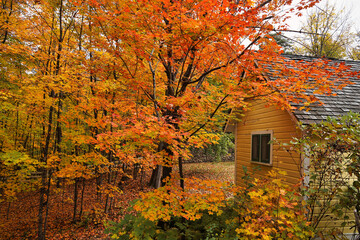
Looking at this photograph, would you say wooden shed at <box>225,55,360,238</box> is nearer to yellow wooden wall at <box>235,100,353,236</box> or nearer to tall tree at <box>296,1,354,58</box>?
yellow wooden wall at <box>235,100,353,236</box>

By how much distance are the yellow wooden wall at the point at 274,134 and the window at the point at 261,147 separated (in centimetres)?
19

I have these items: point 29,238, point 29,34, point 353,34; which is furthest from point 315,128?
point 353,34

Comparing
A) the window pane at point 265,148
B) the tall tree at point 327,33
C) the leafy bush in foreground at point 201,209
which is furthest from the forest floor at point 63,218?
the tall tree at point 327,33

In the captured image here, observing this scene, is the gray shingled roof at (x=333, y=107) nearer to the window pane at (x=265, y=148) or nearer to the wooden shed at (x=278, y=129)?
the wooden shed at (x=278, y=129)

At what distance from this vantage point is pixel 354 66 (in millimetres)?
8852

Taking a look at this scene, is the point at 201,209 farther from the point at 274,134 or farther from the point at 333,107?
the point at 333,107

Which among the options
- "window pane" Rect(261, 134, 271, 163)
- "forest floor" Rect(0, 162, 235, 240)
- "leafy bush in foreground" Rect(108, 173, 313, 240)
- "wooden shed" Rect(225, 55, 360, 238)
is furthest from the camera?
"forest floor" Rect(0, 162, 235, 240)

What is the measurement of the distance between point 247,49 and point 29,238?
1051 centimetres

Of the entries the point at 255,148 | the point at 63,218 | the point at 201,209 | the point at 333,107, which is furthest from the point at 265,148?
the point at 63,218

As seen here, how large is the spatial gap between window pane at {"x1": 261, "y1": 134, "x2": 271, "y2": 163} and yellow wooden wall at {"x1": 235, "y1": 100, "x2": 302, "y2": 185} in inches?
9.8

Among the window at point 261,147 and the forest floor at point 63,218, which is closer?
the window at point 261,147

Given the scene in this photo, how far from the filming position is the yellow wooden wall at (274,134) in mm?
5914

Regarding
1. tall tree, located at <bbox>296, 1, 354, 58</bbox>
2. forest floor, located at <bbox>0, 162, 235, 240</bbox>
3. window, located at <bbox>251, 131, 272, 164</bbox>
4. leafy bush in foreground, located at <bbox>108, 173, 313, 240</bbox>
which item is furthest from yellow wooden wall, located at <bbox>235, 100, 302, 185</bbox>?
tall tree, located at <bbox>296, 1, 354, 58</bbox>

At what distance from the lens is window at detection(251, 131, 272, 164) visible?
23.3ft
